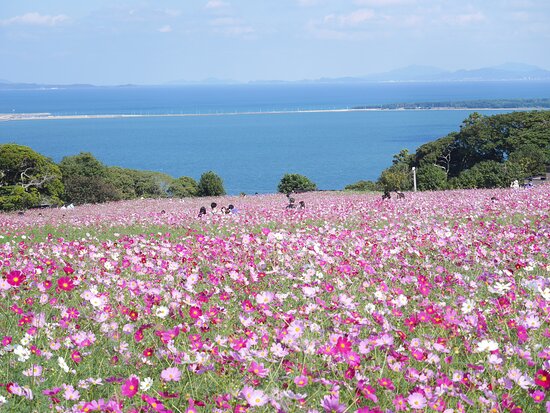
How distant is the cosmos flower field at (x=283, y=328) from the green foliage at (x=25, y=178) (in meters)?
34.0

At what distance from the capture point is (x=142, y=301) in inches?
220

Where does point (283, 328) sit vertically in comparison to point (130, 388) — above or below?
below

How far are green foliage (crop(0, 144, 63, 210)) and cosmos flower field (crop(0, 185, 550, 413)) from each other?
33953mm

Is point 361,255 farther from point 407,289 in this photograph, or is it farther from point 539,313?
point 539,313

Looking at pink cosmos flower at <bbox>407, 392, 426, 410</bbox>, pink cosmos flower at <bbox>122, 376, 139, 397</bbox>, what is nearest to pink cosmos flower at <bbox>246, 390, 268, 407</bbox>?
pink cosmos flower at <bbox>122, 376, 139, 397</bbox>

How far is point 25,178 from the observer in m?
43.0

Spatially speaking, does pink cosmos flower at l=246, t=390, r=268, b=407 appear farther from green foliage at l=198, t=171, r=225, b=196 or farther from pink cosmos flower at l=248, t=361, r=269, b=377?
green foliage at l=198, t=171, r=225, b=196

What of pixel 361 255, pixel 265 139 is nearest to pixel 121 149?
pixel 265 139

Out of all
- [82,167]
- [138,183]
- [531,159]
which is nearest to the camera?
[82,167]

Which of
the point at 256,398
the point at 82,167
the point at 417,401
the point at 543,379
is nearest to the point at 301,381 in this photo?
the point at 256,398

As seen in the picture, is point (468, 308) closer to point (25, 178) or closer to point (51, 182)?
point (25, 178)

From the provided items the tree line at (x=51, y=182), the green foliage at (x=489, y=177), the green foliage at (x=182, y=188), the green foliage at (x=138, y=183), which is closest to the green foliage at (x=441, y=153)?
the green foliage at (x=182, y=188)

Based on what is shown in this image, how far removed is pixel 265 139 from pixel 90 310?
184 m

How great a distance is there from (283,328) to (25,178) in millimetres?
42082
